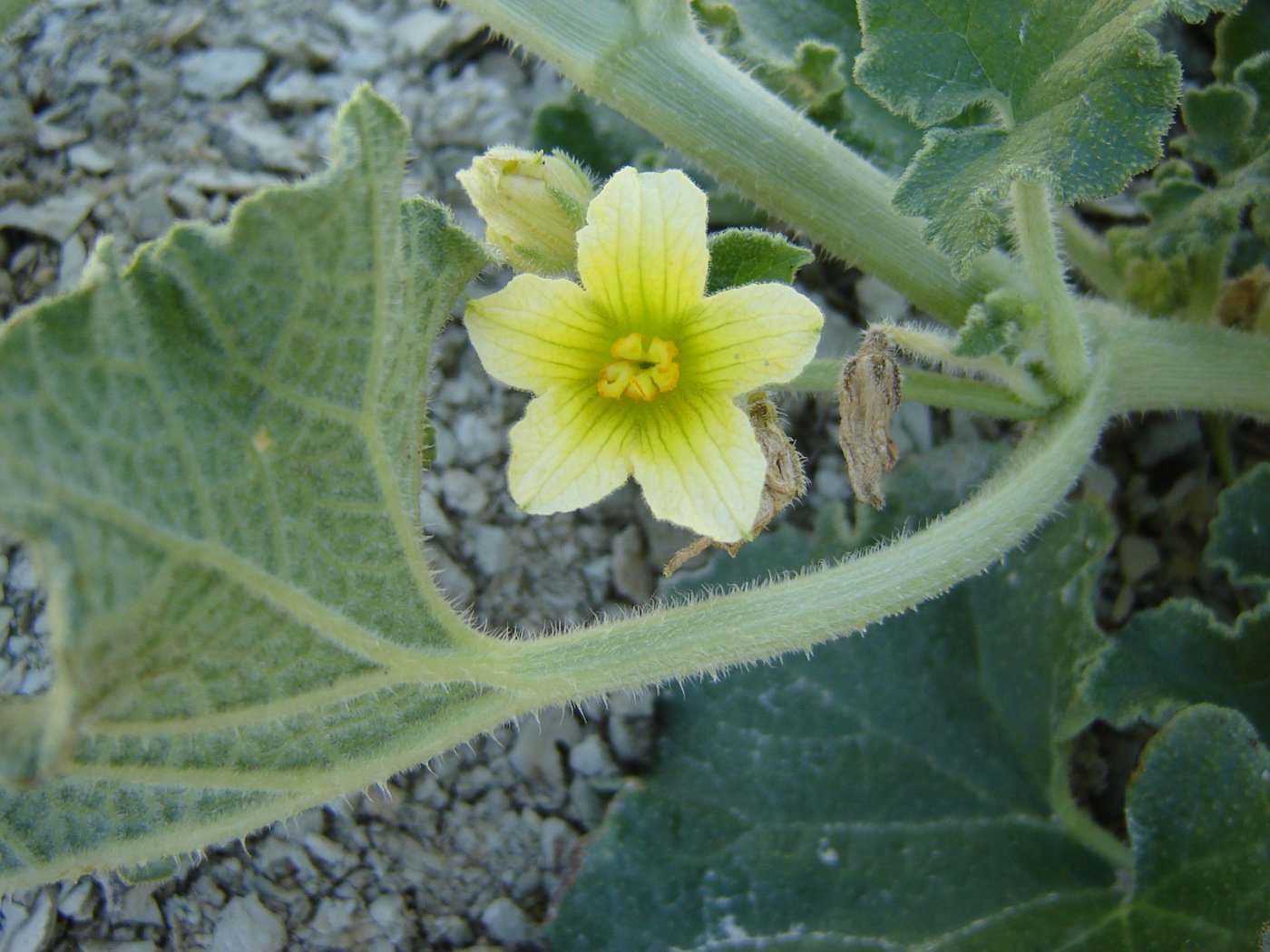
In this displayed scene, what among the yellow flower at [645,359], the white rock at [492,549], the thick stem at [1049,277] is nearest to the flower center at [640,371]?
the yellow flower at [645,359]

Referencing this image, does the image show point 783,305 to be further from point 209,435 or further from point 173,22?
point 173,22

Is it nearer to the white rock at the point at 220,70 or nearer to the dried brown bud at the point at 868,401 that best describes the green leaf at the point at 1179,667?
the dried brown bud at the point at 868,401

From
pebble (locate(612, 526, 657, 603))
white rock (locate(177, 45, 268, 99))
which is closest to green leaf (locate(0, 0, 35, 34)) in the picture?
white rock (locate(177, 45, 268, 99))

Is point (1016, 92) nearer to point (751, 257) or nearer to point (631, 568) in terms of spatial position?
point (751, 257)

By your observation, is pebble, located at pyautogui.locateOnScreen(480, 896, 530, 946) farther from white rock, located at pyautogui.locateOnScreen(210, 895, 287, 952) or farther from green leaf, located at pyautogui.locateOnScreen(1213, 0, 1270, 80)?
green leaf, located at pyautogui.locateOnScreen(1213, 0, 1270, 80)

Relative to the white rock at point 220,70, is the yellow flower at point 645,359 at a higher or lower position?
higher

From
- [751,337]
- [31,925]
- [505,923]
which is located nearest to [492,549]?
[505,923]
